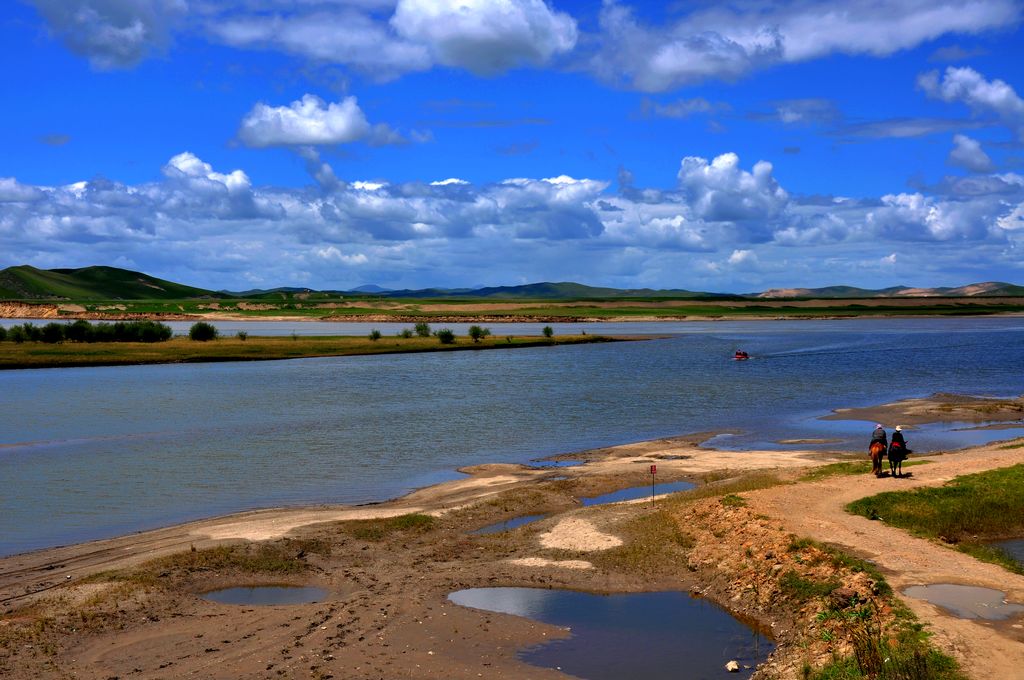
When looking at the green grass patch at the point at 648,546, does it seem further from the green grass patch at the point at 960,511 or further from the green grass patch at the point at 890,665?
the green grass patch at the point at 890,665

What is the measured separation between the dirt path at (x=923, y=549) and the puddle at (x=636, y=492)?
4455 millimetres

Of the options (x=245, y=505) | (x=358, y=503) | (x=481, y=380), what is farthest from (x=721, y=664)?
(x=481, y=380)

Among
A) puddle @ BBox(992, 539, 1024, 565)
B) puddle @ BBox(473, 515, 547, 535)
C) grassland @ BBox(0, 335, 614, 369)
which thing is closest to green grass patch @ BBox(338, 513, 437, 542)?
puddle @ BBox(473, 515, 547, 535)

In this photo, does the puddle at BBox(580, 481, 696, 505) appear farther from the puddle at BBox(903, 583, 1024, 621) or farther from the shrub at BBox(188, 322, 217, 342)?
the shrub at BBox(188, 322, 217, 342)

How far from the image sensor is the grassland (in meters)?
91.2

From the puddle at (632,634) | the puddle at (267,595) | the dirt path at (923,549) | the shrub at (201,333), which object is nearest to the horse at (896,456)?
the dirt path at (923,549)

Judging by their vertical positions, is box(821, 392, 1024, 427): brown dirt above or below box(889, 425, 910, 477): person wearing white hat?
below

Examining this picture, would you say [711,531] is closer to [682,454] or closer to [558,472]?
[558,472]

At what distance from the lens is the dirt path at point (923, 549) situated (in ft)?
47.8

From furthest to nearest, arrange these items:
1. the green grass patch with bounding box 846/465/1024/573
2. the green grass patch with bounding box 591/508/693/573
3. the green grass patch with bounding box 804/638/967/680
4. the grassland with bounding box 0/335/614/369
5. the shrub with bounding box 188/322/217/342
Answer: the shrub with bounding box 188/322/217/342
the grassland with bounding box 0/335/614/369
the green grass patch with bounding box 846/465/1024/573
the green grass patch with bounding box 591/508/693/573
the green grass patch with bounding box 804/638/967/680

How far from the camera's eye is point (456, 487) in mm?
31328

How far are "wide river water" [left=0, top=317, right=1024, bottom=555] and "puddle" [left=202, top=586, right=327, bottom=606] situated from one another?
736 cm

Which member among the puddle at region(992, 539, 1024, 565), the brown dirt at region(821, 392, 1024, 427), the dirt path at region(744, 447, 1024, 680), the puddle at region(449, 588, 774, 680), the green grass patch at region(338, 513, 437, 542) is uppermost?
the dirt path at region(744, 447, 1024, 680)

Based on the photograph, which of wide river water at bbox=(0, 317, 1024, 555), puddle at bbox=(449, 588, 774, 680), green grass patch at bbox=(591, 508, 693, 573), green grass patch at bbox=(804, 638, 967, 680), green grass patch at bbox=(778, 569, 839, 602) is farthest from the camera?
wide river water at bbox=(0, 317, 1024, 555)
